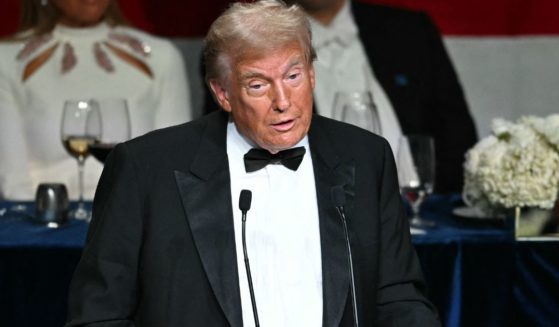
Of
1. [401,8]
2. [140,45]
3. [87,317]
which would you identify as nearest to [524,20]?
A: [401,8]

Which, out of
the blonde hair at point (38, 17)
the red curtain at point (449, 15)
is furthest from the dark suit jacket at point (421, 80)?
the blonde hair at point (38, 17)

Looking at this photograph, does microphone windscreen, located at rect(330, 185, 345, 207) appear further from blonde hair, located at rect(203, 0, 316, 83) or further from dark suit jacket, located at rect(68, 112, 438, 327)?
blonde hair, located at rect(203, 0, 316, 83)

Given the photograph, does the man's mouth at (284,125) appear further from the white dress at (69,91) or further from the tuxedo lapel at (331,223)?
the white dress at (69,91)

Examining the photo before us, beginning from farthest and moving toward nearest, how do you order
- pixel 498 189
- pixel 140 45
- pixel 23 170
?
pixel 140 45
pixel 23 170
pixel 498 189

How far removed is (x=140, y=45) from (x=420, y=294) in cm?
238

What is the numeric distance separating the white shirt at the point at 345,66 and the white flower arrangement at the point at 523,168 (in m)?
1.63

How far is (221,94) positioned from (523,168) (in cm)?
98

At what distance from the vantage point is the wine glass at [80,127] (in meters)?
3.04

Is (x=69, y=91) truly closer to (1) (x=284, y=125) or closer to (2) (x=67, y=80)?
(2) (x=67, y=80)

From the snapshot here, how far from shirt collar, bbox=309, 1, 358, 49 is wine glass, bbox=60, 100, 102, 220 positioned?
1.65 m

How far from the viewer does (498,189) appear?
2752 mm

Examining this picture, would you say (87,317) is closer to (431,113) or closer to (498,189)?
(498,189)

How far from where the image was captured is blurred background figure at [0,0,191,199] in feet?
13.0

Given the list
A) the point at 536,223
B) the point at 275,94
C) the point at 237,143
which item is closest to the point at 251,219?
the point at 237,143
